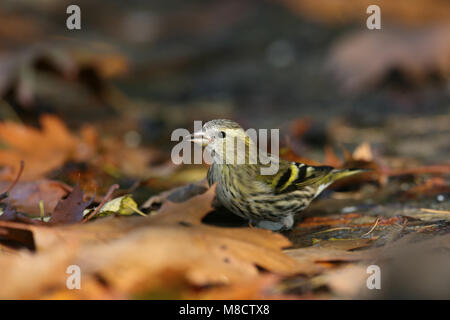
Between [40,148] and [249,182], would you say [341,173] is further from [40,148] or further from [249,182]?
[40,148]

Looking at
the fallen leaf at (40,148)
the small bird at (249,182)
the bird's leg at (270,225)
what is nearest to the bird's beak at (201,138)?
the small bird at (249,182)

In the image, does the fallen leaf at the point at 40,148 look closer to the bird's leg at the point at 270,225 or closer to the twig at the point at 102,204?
the twig at the point at 102,204

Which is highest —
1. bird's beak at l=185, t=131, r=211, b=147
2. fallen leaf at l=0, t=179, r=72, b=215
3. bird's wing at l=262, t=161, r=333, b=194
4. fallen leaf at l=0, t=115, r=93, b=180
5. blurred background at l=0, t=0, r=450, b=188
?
blurred background at l=0, t=0, r=450, b=188

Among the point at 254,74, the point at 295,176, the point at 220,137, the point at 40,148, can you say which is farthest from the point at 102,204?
the point at 254,74

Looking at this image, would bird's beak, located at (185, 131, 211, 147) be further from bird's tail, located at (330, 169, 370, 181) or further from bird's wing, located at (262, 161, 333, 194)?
bird's tail, located at (330, 169, 370, 181)

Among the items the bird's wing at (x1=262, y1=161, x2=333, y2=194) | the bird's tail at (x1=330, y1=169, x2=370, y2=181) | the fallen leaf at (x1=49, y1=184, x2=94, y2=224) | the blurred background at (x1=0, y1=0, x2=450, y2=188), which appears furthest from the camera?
the blurred background at (x1=0, y1=0, x2=450, y2=188)

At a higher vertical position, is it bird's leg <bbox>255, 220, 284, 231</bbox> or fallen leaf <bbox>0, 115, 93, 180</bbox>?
fallen leaf <bbox>0, 115, 93, 180</bbox>

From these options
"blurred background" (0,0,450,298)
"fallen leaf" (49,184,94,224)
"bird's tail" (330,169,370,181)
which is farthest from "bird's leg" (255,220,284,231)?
"fallen leaf" (49,184,94,224)

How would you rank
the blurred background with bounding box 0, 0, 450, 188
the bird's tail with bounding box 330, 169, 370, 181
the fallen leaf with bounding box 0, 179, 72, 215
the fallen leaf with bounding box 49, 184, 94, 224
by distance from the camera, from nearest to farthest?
the fallen leaf with bounding box 49, 184, 94, 224 < the fallen leaf with bounding box 0, 179, 72, 215 < the bird's tail with bounding box 330, 169, 370, 181 < the blurred background with bounding box 0, 0, 450, 188

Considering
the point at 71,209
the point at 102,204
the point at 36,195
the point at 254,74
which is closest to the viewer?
the point at 71,209
